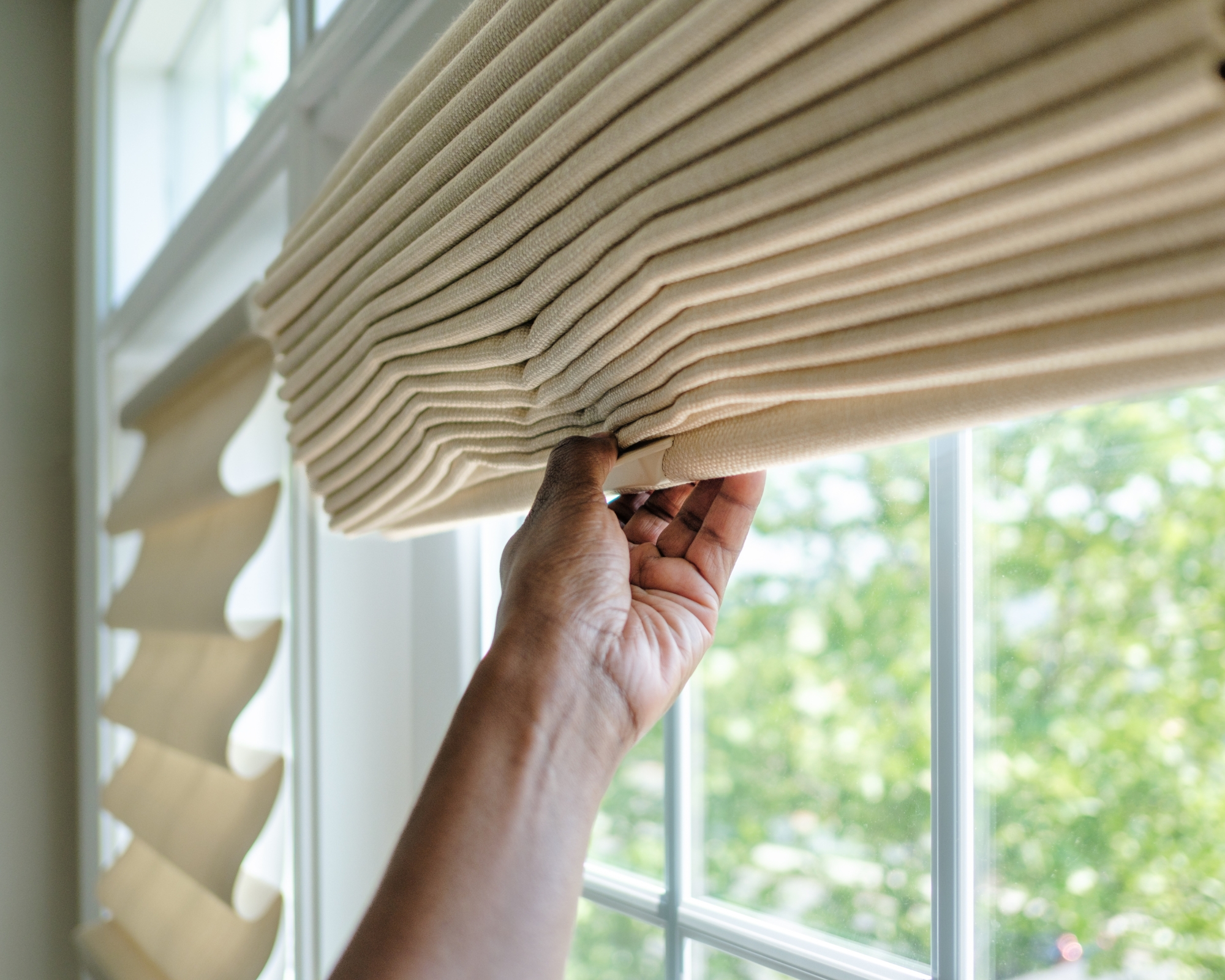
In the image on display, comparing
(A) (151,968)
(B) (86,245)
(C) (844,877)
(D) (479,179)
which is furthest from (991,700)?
(B) (86,245)

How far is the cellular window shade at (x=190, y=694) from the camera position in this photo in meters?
1.04

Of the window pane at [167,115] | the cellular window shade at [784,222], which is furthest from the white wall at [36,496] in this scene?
the cellular window shade at [784,222]

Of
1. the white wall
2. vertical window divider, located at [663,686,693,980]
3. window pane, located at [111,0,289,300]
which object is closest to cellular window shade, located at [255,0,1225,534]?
vertical window divider, located at [663,686,693,980]

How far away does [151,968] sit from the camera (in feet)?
3.95

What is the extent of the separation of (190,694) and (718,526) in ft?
2.91

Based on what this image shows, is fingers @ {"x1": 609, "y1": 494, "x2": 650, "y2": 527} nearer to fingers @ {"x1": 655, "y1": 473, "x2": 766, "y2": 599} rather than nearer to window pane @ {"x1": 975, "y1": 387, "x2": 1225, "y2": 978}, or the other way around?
fingers @ {"x1": 655, "y1": 473, "x2": 766, "y2": 599}

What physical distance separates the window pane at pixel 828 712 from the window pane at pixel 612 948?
0.35ft

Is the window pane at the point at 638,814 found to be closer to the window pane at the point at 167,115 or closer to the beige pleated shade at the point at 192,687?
the beige pleated shade at the point at 192,687

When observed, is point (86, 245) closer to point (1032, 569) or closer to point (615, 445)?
A: point (615, 445)

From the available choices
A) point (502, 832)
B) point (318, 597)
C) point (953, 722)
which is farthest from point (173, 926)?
point (953, 722)

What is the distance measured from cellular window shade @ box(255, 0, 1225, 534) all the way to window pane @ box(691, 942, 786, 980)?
0.40 m

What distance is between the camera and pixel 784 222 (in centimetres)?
37

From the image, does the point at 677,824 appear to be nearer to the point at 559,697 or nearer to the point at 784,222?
the point at 559,697

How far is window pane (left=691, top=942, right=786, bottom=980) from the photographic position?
2.31 ft
